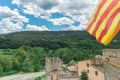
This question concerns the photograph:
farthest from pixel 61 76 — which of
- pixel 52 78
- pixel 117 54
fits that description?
pixel 117 54

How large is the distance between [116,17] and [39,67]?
283ft

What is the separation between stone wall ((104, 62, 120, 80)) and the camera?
80.4 feet

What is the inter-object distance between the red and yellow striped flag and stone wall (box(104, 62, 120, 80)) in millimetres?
19103

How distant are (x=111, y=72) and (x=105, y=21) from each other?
20.0 m

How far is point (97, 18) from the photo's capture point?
5.45 m

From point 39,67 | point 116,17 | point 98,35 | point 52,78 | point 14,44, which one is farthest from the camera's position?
point 14,44

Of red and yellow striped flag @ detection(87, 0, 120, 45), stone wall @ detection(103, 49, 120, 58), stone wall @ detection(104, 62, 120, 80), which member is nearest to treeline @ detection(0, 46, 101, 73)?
stone wall @ detection(103, 49, 120, 58)

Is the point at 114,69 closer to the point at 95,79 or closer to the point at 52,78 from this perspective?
the point at 95,79

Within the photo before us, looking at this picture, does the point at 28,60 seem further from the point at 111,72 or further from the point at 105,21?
the point at 105,21

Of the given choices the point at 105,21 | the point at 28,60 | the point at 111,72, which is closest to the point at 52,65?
the point at 111,72

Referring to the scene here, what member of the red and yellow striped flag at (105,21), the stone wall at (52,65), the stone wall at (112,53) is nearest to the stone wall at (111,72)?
the stone wall at (112,53)

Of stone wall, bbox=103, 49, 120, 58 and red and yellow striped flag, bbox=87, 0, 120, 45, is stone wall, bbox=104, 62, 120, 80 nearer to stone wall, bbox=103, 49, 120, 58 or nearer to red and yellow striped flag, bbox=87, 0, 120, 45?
stone wall, bbox=103, 49, 120, 58

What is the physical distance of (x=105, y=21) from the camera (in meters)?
5.23

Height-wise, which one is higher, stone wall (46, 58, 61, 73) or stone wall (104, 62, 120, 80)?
stone wall (46, 58, 61, 73)
